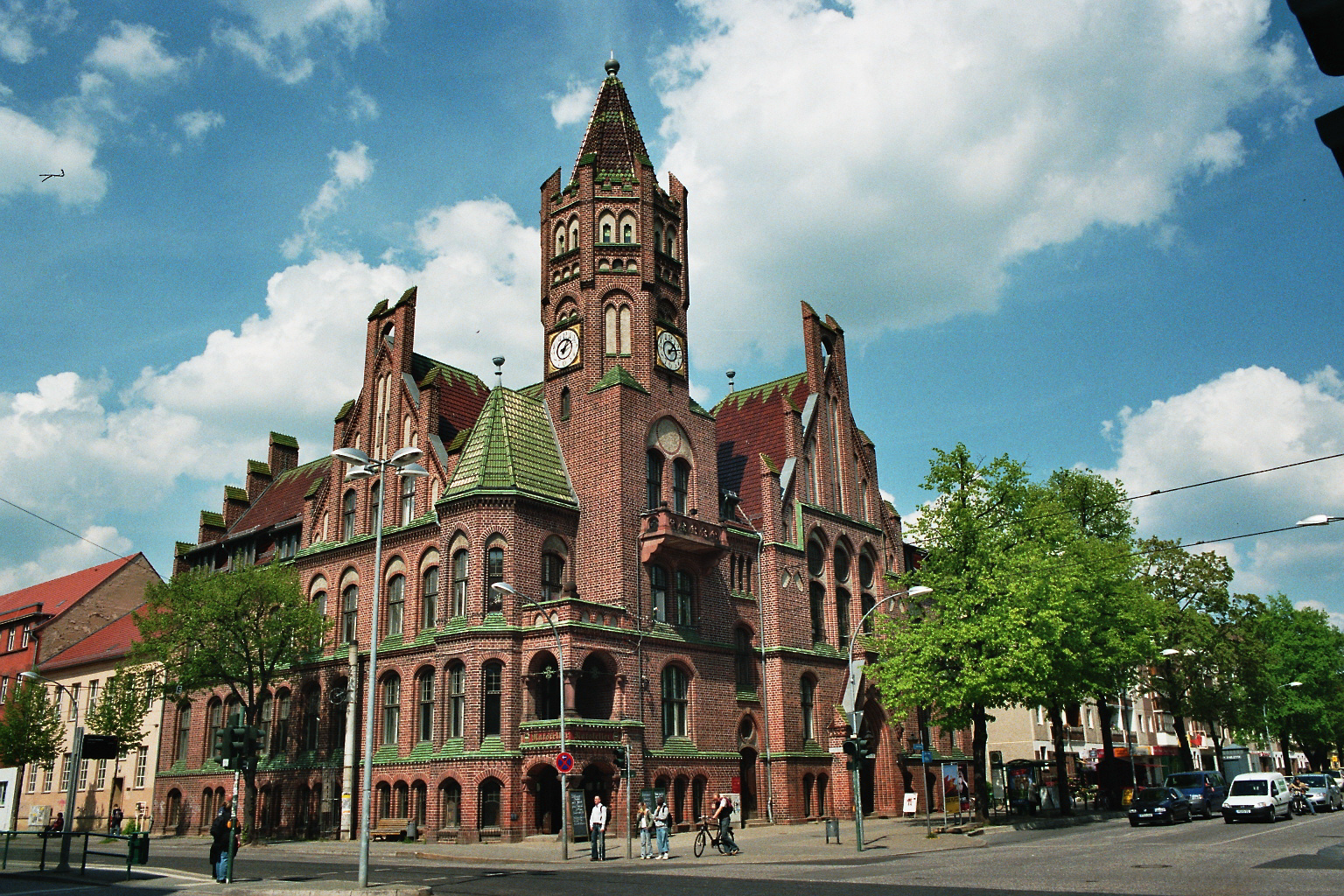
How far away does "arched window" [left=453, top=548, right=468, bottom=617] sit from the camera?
123 feet

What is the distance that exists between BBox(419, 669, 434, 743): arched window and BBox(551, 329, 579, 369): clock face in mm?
13503

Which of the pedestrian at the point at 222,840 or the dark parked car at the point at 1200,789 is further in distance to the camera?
the dark parked car at the point at 1200,789

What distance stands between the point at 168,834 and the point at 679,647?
1069 inches

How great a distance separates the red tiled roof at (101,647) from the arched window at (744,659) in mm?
35576

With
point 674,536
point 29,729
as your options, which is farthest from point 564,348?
point 29,729

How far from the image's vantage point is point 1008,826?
37062 mm

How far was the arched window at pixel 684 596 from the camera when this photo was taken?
4081 centimetres

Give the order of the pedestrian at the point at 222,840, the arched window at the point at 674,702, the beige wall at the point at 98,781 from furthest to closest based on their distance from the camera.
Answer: the beige wall at the point at 98,781 → the arched window at the point at 674,702 → the pedestrian at the point at 222,840

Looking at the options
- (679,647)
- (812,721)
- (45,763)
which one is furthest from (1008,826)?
(45,763)

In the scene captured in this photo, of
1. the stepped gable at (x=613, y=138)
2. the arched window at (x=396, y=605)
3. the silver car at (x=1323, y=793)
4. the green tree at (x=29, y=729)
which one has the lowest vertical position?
the silver car at (x=1323, y=793)

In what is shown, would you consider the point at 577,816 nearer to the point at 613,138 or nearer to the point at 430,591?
the point at 430,591

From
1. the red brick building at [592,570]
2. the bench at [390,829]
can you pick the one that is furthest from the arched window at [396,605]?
the bench at [390,829]

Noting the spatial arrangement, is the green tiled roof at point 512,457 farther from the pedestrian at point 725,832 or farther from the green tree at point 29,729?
the green tree at point 29,729

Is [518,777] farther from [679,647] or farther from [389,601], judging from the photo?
[389,601]
